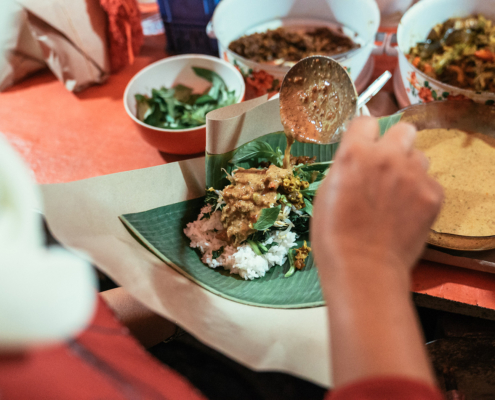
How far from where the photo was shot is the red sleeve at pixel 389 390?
1.30 feet

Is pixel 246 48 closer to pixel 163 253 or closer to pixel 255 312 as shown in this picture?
pixel 163 253

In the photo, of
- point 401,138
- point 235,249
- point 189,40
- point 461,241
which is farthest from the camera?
point 189,40

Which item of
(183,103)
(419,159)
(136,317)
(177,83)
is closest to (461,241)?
(419,159)

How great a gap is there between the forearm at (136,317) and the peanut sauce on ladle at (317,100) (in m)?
0.60

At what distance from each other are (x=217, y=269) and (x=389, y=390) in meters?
0.56

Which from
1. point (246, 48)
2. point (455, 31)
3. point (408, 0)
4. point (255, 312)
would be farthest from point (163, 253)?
point (408, 0)

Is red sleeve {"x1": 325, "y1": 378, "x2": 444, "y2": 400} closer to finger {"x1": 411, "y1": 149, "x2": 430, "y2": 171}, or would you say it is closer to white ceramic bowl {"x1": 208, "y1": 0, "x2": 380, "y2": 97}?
finger {"x1": 411, "y1": 149, "x2": 430, "y2": 171}

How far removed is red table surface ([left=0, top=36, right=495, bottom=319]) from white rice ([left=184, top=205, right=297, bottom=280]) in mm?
348

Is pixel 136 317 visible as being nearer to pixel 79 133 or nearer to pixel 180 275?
pixel 180 275

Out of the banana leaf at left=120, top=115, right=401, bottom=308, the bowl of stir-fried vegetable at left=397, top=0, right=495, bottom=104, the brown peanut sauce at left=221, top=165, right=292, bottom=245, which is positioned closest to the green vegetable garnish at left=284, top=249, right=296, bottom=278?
the banana leaf at left=120, top=115, right=401, bottom=308

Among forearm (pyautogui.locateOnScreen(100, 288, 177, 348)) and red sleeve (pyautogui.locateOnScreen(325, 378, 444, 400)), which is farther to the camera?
forearm (pyautogui.locateOnScreen(100, 288, 177, 348))

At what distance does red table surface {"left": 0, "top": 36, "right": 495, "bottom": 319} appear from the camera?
1.16 metres

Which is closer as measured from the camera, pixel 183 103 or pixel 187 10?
pixel 183 103

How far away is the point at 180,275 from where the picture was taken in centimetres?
82
